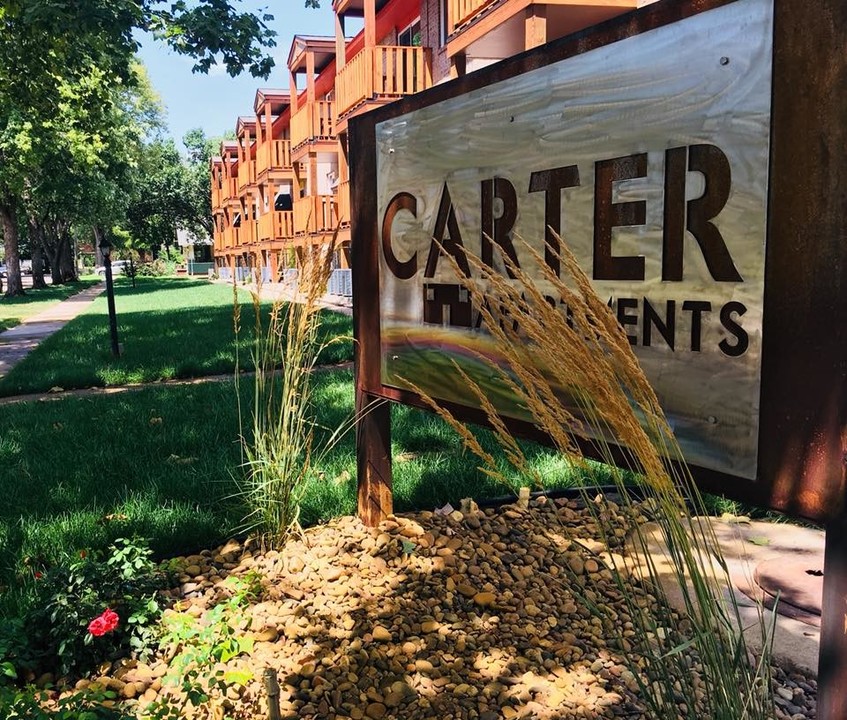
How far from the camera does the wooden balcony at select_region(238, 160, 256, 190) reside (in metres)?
38.2

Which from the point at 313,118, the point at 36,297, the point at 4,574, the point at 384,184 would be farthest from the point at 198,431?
the point at 36,297

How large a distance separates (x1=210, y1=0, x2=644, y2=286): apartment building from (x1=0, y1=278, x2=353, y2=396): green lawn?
4.88ft

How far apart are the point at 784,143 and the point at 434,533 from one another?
2441 mm

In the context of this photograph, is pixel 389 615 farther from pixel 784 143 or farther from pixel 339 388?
pixel 339 388

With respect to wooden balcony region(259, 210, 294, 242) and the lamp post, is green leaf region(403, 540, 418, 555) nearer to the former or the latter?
the lamp post

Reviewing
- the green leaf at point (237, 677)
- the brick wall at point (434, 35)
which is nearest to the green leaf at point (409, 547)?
the green leaf at point (237, 677)

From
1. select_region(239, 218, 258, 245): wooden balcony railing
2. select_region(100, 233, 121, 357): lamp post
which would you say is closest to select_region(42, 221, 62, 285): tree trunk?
select_region(239, 218, 258, 245): wooden balcony railing

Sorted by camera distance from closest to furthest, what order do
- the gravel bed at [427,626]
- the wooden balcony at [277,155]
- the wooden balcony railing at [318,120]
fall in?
the gravel bed at [427,626] < the wooden balcony railing at [318,120] < the wooden balcony at [277,155]

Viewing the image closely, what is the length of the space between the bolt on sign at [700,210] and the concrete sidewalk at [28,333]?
29.5 feet

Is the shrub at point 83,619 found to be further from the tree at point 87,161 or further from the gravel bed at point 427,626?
the tree at point 87,161

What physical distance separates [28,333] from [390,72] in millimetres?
9722

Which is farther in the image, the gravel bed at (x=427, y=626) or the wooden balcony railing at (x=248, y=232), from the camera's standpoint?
the wooden balcony railing at (x=248, y=232)

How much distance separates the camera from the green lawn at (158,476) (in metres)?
3.55

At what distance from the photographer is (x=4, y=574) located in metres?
3.19
